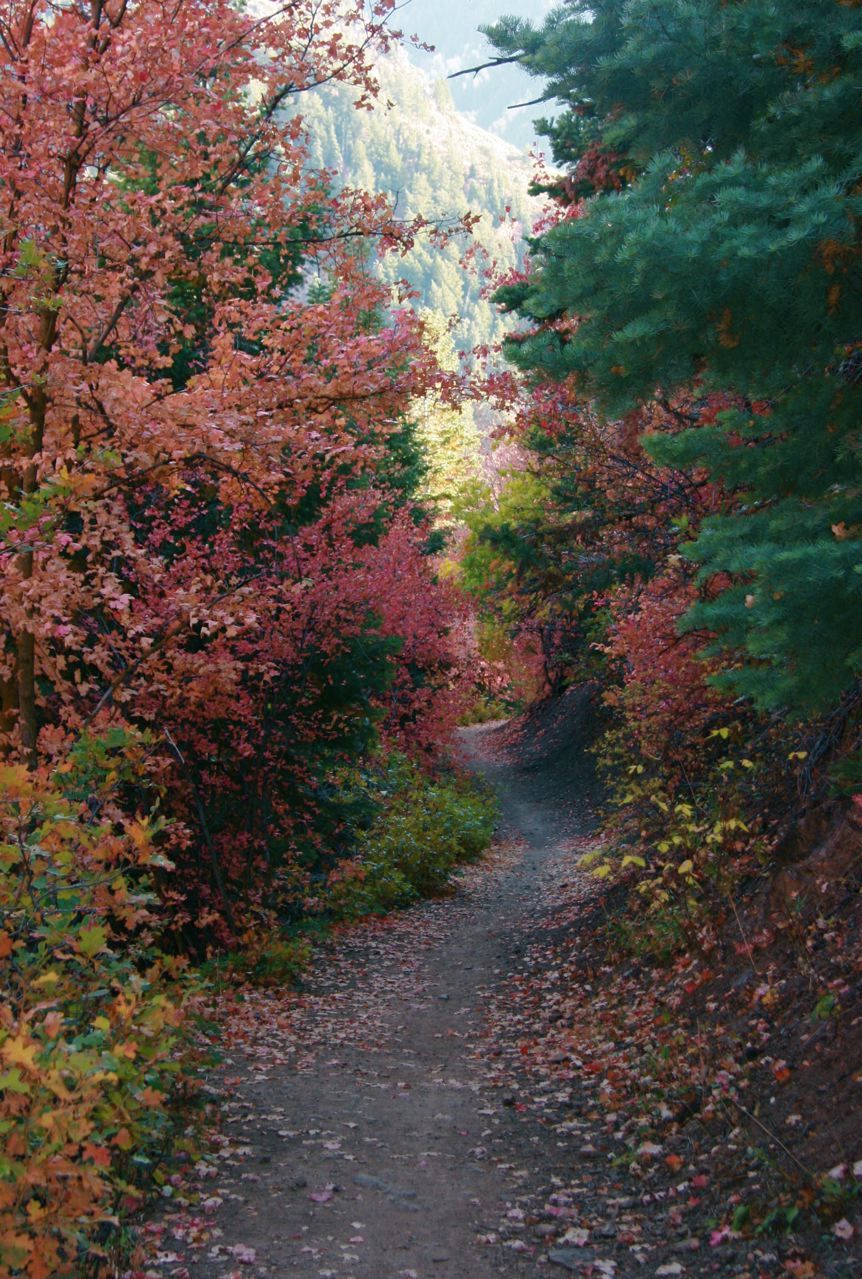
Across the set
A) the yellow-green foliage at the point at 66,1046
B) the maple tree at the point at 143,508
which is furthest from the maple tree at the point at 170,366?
the yellow-green foliage at the point at 66,1046

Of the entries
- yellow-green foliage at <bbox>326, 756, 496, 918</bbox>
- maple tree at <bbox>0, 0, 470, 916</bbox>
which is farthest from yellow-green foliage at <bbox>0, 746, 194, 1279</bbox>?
yellow-green foliage at <bbox>326, 756, 496, 918</bbox>

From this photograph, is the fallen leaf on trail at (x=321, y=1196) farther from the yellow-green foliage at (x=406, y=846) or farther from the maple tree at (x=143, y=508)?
the yellow-green foliage at (x=406, y=846)

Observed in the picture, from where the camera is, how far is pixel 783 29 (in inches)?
161

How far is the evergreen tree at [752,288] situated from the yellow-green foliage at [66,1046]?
2.72m

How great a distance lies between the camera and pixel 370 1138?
550 cm

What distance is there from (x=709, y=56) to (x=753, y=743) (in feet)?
15.9

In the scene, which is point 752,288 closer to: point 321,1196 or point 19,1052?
point 19,1052

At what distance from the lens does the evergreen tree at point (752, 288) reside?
3.67 metres

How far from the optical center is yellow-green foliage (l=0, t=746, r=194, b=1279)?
10.3 feet

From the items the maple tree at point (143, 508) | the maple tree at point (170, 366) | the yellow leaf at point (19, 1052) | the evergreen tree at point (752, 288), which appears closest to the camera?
the yellow leaf at point (19, 1052)

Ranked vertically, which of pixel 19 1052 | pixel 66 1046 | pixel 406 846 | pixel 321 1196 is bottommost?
pixel 406 846

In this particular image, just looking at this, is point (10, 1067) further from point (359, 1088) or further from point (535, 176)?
point (535, 176)

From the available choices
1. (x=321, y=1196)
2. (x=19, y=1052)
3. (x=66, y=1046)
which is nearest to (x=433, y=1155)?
(x=321, y=1196)

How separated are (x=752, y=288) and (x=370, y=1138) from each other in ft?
14.9
